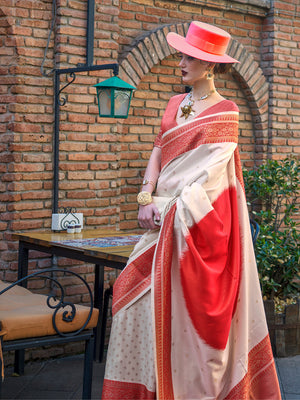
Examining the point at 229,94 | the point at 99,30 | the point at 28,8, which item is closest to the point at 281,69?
the point at 229,94

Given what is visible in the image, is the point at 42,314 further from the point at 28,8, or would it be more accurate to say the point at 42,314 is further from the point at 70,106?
the point at 28,8

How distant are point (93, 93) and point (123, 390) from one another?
269cm

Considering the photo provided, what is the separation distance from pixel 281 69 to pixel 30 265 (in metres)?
3.41

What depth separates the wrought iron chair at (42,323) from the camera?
3.69 metres

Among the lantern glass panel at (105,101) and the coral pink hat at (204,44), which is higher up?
the coral pink hat at (204,44)

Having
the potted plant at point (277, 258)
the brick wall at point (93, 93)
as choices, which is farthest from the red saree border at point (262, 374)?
the brick wall at point (93, 93)

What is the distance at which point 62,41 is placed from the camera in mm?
5375

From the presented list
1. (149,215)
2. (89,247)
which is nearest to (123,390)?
(149,215)

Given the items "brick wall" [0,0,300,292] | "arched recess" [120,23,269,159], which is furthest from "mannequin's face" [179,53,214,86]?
"arched recess" [120,23,269,159]

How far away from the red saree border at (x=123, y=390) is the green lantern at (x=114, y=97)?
1.96 m

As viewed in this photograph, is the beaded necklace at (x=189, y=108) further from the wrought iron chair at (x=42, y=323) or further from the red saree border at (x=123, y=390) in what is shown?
the red saree border at (x=123, y=390)

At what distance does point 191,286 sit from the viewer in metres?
3.62

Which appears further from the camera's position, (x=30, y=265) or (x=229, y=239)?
(x=30, y=265)

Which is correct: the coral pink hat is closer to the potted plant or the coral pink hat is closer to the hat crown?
the hat crown
